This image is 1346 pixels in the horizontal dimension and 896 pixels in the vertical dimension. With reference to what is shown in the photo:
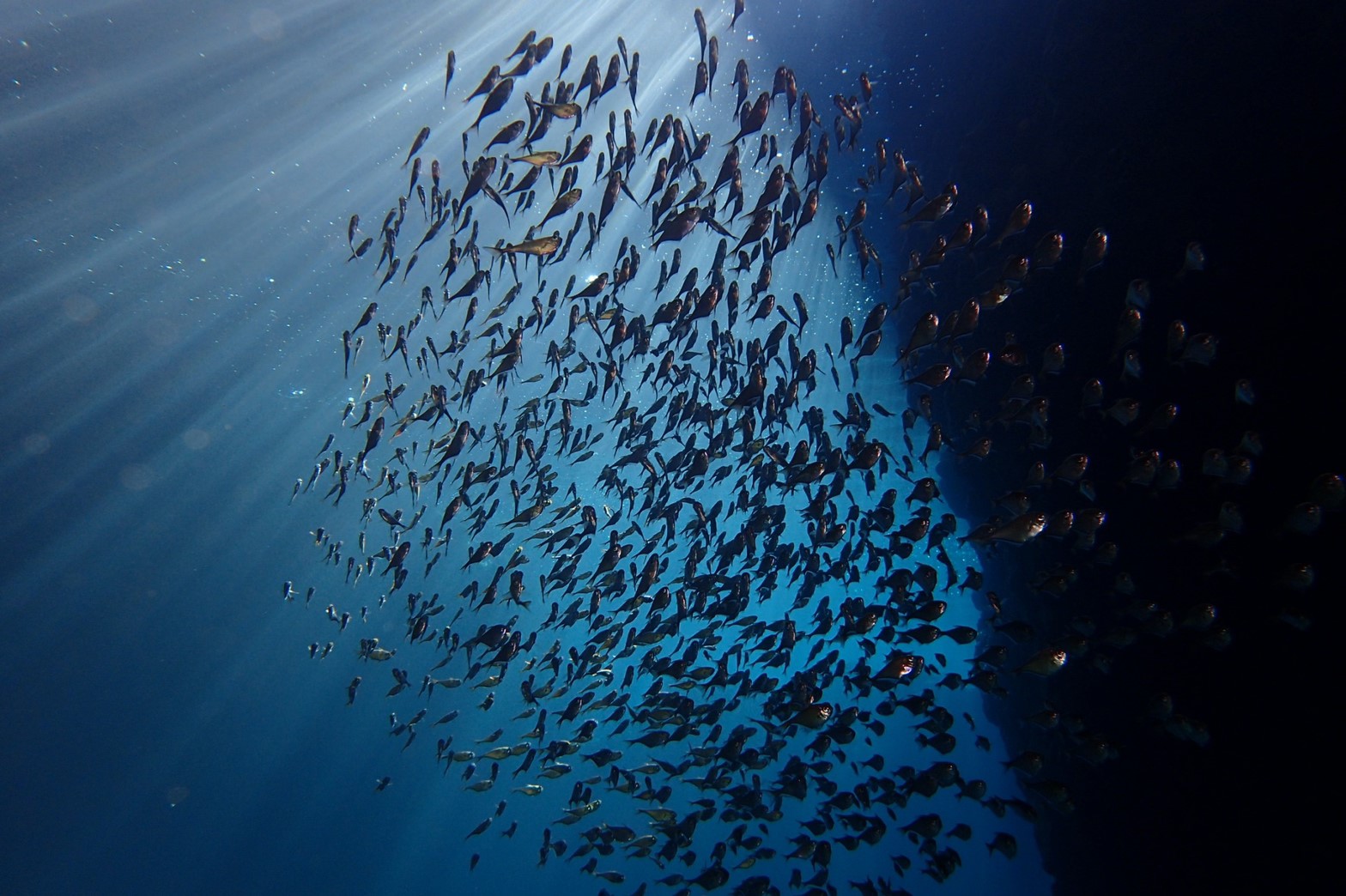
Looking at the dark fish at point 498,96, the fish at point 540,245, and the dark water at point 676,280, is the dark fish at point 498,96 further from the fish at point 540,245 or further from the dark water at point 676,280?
the dark water at point 676,280

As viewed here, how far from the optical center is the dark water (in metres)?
6.83

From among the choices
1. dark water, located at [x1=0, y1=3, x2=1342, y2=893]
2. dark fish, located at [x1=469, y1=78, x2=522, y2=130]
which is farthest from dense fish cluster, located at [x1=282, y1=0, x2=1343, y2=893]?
dark water, located at [x1=0, y1=3, x2=1342, y2=893]

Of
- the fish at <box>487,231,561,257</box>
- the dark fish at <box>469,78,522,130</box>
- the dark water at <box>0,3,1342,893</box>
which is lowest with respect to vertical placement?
the fish at <box>487,231,561,257</box>

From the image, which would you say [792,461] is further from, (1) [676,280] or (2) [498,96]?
(1) [676,280]

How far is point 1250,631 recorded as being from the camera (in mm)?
7125

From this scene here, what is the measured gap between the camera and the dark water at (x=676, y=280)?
22.4 feet

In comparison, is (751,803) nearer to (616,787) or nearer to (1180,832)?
(616,787)

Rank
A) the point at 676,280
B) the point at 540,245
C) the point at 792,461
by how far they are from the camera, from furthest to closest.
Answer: the point at 676,280 < the point at 792,461 < the point at 540,245

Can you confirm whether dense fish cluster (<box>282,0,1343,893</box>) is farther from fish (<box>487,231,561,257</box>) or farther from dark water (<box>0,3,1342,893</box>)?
dark water (<box>0,3,1342,893</box>)

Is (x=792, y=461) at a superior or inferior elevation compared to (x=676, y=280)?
inferior

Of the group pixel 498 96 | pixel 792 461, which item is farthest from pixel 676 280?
pixel 498 96

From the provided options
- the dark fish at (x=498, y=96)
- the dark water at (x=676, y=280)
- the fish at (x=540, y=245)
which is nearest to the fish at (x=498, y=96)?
the dark fish at (x=498, y=96)

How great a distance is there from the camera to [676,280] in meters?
16.4

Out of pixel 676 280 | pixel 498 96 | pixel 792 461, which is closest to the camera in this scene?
pixel 498 96
